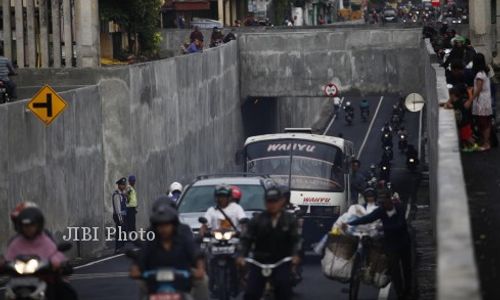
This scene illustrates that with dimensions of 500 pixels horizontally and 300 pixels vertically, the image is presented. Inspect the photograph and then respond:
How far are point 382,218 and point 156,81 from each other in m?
22.0

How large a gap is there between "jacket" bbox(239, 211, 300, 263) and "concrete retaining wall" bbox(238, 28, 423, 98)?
39.6 meters

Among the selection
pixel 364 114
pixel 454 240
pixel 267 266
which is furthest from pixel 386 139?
pixel 454 240

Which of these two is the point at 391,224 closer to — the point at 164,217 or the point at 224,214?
the point at 224,214

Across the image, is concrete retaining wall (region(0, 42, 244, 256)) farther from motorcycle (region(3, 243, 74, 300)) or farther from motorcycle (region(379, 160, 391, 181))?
motorcycle (region(3, 243, 74, 300))

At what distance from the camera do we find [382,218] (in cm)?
1894

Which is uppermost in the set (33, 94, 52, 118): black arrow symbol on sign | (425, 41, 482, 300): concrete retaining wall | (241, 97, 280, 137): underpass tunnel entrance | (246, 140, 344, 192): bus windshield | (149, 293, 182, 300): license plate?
(425, 41, 482, 300): concrete retaining wall

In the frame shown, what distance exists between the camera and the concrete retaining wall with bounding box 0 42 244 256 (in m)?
27.7

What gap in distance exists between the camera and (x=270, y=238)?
48.3ft

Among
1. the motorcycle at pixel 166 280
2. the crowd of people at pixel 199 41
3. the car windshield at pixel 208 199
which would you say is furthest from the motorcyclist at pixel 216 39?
the motorcycle at pixel 166 280

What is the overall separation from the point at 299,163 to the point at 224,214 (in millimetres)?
14913

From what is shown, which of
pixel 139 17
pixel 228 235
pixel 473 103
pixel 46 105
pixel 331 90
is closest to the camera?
pixel 228 235

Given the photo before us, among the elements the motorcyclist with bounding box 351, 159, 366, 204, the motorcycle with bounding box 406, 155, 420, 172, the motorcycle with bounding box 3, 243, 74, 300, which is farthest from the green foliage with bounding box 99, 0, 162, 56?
the motorcycle with bounding box 3, 243, 74, 300

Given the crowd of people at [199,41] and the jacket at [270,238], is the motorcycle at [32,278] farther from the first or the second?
the crowd of people at [199,41]

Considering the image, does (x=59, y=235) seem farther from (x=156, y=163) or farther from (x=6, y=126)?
(x=156, y=163)
